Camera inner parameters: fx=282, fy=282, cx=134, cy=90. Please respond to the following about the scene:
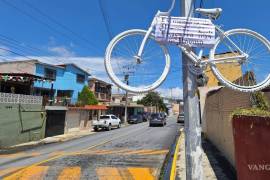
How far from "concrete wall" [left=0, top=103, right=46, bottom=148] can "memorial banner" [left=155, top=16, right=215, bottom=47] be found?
17224 millimetres

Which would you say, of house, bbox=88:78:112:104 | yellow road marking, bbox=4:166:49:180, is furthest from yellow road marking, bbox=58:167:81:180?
house, bbox=88:78:112:104

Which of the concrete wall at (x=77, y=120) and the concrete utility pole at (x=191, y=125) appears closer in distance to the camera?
the concrete utility pole at (x=191, y=125)

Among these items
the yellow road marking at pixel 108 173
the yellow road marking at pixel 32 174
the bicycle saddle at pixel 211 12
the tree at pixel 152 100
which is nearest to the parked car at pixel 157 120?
the yellow road marking at pixel 108 173

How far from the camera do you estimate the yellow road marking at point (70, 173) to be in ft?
29.9

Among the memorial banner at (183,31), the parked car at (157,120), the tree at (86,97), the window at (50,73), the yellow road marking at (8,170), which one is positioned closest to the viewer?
the memorial banner at (183,31)

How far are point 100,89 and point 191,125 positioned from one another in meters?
48.7

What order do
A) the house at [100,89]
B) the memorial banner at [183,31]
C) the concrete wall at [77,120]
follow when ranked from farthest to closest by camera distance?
the house at [100,89], the concrete wall at [77,120], the memorial banner at [183,31]

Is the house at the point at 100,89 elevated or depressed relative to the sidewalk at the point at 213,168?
elevated

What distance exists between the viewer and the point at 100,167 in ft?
35.0

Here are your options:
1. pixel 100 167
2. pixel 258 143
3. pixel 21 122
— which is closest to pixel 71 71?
pixel 21 122

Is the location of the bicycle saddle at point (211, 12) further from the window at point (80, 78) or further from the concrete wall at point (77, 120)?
the window at point (80, 78)

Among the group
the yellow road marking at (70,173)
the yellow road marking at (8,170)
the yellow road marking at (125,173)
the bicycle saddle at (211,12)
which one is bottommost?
the yellow road marking at (8,170)

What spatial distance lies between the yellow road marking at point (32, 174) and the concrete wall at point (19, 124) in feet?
31.3

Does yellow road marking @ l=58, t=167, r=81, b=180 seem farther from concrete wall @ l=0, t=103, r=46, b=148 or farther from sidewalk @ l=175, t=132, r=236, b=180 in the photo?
concrete wall @ l=0, t=103, r=46, b=148
